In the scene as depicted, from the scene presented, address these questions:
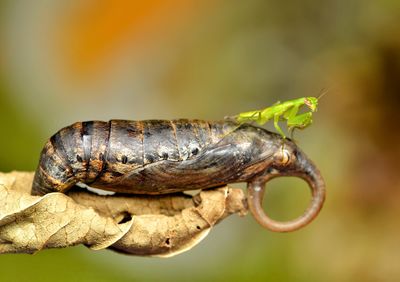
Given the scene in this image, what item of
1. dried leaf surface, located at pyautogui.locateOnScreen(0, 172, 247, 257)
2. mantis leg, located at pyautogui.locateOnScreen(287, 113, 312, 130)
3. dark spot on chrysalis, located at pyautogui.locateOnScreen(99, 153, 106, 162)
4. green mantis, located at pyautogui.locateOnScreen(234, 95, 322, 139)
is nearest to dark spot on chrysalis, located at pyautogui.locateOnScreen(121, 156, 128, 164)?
dark spot on chrysalis, located at pyautogui.locateOnScreen(99, 153, 106, 162)

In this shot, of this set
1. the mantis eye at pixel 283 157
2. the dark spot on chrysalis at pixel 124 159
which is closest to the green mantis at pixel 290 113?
the mantis eye at pixel 283 157

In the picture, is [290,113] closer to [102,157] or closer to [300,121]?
[300,121]

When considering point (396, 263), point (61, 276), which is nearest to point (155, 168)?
point (61, 276)

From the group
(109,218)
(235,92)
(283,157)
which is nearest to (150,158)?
(109,218)

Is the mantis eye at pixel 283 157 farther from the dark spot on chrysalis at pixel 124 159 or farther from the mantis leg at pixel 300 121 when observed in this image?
the dark spot on chrysalis at pixel 124 159

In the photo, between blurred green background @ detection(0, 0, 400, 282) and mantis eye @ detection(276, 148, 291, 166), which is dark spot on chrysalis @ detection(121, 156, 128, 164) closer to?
mantis eye @ detection(276, 148, 291, 166)
